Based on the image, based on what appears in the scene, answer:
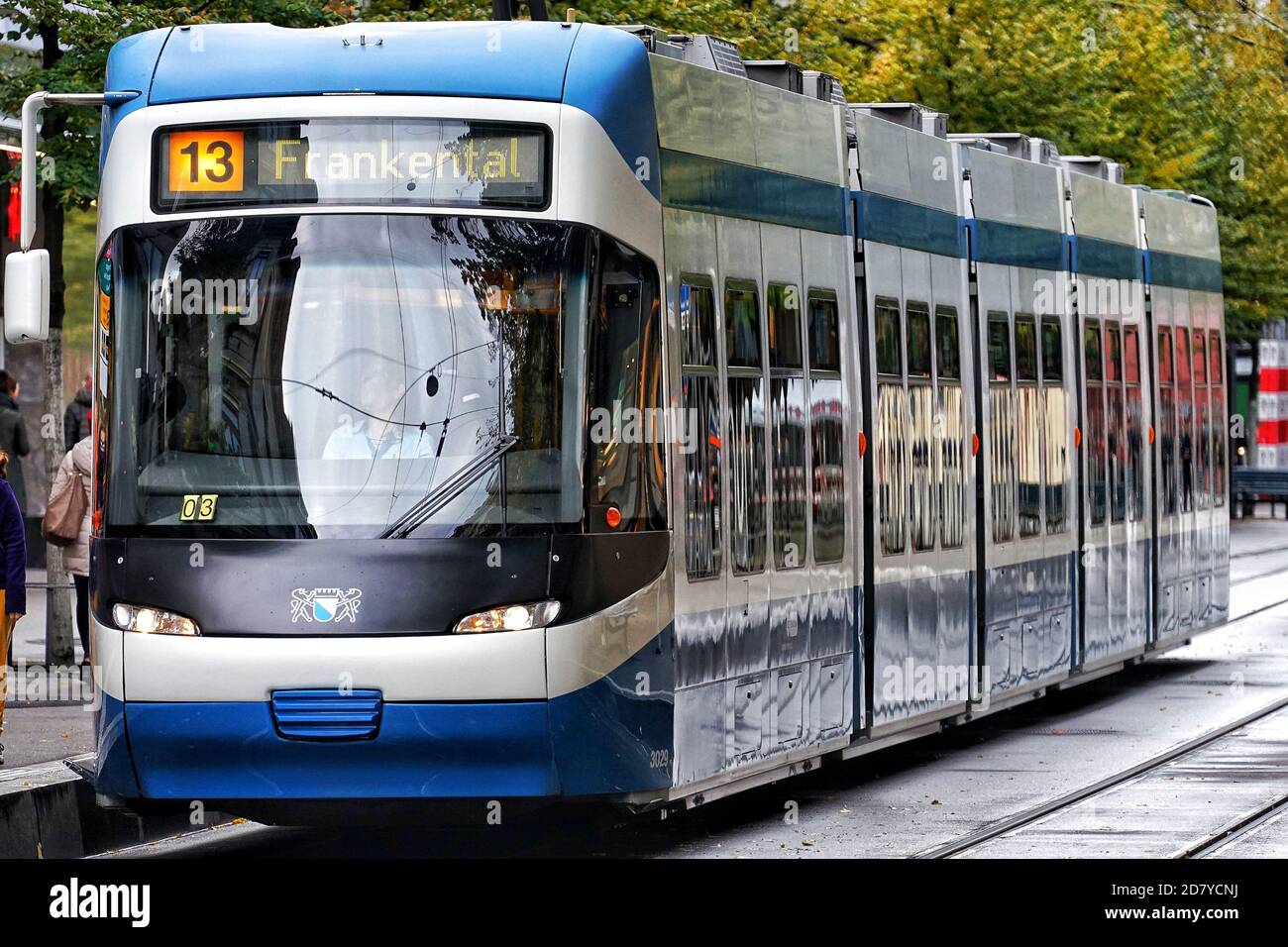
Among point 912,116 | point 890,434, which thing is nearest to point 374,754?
point 890,434

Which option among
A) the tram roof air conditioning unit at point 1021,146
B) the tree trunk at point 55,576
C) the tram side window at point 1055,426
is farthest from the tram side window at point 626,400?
the tree trunk at point 55,576

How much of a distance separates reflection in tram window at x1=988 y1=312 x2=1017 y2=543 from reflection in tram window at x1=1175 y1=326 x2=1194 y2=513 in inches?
194

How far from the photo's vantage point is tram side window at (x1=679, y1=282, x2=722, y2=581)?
1106 cm

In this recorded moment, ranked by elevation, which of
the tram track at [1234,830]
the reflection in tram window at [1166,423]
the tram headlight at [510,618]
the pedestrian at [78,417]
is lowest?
the tram track at [1234,830]

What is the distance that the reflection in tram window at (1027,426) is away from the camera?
16531 mm

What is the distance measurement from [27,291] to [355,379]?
140 centimetres

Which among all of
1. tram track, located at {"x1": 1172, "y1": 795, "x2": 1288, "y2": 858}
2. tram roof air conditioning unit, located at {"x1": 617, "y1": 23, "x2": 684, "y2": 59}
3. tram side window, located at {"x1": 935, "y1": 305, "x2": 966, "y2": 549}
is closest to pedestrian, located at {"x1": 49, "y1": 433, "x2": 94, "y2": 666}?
tram side window, located at {"x1": 935, "y1": 305, "x2": 966, "y2": 549}

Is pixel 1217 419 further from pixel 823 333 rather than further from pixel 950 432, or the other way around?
pixel 823 333

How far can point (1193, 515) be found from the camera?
2139 centimetres

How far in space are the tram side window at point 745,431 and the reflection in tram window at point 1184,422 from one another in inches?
377

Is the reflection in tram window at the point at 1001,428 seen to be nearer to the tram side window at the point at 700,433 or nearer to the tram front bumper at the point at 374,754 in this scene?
the tram side window at the point at 700,433

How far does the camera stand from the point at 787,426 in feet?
40.7

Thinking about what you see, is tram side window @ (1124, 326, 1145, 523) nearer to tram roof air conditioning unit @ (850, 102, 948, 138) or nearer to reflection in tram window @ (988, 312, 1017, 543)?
reflection in tram window @ (988, 312, 1017, 543)
